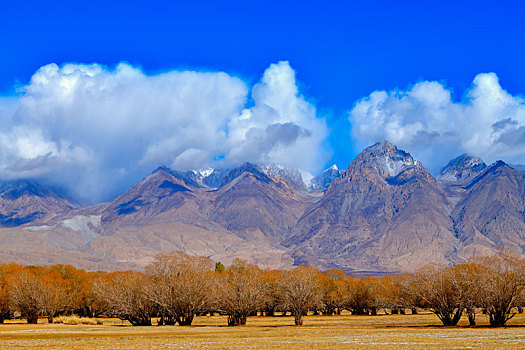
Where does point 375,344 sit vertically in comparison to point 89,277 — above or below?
below

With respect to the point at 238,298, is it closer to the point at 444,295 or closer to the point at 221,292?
the point at 221,292

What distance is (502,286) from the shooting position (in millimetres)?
74812

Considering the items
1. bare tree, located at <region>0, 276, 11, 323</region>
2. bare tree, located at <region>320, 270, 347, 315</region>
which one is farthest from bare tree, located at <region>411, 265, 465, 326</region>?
bare tree, located at <region>0, 276, 11, 323</region>

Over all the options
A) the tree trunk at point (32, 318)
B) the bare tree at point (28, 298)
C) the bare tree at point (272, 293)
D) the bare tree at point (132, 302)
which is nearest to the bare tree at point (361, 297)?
the bare tree at point (272, 293)

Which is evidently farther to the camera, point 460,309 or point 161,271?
point 161,271

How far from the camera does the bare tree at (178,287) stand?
94062 millimetres

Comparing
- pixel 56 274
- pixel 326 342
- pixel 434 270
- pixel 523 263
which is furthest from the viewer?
pixel 56 274

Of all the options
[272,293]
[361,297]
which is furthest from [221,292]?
[361,297]

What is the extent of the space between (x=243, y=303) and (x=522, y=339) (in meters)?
49.9

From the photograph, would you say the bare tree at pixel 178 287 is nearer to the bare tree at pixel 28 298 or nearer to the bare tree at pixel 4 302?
the bare tree at pixel 28 298

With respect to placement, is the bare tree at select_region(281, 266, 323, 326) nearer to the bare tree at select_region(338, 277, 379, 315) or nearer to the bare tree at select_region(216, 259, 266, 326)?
the bare tree at select_region(216, 259, 266, 326)

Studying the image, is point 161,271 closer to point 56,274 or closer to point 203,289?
point 203,289

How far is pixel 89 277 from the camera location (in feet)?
474

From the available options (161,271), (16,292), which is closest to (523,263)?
(161,271)
